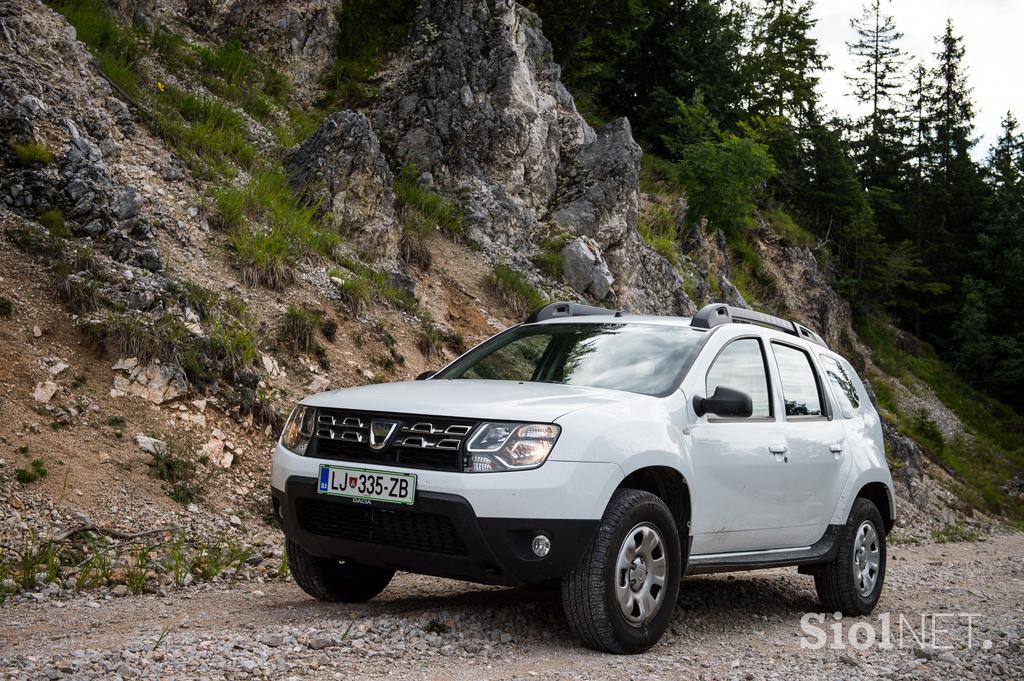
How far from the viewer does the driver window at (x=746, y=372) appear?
5.79 metres

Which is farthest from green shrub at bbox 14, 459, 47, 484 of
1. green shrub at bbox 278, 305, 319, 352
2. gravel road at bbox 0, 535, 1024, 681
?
green shrub at bbox 278, 305, 319, 352

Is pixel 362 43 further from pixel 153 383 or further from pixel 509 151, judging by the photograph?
pixel 153 383

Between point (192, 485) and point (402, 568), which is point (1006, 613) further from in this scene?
point (192, 485)

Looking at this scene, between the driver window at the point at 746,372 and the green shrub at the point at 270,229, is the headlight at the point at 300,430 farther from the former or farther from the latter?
the green shrub at the point at 270,229

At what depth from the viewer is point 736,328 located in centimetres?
617

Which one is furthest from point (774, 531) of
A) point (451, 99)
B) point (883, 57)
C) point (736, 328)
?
point (883, 57)

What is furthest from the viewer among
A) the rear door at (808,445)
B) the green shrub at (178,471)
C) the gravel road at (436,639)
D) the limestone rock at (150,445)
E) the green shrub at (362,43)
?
the green shrub at (362,43)

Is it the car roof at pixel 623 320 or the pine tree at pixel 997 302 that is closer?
the car roof at pixel 623 320

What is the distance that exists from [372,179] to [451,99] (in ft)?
12.3

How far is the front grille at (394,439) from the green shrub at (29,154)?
6.08m

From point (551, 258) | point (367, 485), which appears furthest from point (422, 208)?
point (367, 485)

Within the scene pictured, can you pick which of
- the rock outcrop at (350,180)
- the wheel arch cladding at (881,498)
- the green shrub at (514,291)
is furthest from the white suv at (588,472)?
the green shrub at (514,291)

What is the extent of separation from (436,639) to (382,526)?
0.63m

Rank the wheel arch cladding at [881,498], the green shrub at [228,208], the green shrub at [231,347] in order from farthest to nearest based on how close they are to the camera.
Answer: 1. the green shrub at [228,208]
2. the green shrub at [231,347]
3. the wheel arch cladding at [881,498]
